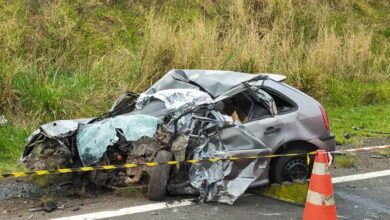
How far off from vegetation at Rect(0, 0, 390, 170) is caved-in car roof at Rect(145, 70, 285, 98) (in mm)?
2420

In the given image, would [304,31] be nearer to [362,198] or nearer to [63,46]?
[63,46]

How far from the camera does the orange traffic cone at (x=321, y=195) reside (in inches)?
165

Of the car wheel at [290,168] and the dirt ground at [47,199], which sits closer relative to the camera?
the dirt ground at [47,199]

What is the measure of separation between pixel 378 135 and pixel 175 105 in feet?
14.4

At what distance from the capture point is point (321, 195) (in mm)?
4215

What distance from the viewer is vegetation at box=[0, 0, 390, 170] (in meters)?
8.41

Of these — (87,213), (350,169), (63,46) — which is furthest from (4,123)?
(350,169)

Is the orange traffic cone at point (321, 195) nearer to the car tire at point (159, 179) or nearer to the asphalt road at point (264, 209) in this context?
the asphalt road at point (264, 209)

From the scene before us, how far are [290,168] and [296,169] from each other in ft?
0.32

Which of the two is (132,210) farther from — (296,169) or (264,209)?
(296,169)

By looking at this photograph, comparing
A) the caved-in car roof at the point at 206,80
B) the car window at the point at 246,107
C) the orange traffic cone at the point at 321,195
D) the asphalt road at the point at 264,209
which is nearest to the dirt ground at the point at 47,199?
the asphalt road at the point at 264,209

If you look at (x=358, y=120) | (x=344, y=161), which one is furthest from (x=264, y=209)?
(x=358, y=120)

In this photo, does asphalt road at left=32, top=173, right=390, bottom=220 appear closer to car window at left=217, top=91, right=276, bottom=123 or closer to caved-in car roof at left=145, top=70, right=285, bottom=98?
car window at left=217, top=91, right=276, bottom=123

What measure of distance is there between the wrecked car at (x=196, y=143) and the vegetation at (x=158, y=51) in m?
2.07
